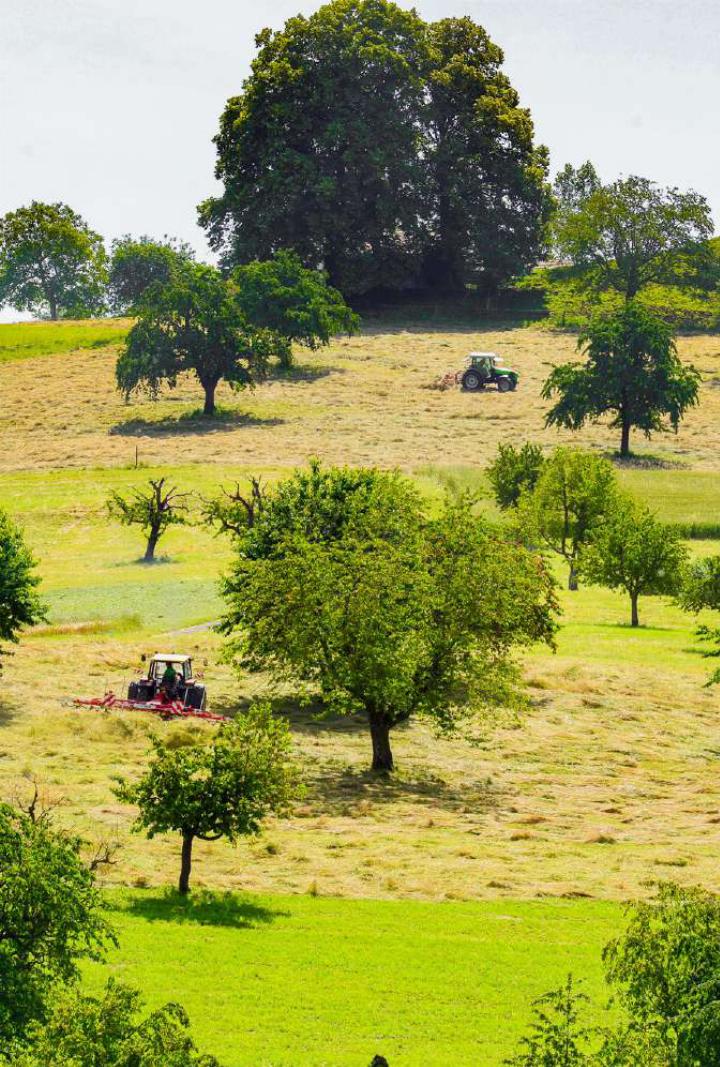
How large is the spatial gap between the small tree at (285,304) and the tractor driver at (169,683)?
72.6 metres

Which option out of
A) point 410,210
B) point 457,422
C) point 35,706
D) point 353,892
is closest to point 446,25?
point 410,210

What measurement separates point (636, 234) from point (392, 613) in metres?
109

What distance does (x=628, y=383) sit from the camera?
10919cm

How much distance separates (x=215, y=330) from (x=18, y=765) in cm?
7255

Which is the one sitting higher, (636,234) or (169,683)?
(636,234)

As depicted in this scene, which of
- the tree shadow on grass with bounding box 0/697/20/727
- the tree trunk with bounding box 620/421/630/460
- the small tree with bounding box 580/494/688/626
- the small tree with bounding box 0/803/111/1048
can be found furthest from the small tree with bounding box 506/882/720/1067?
the tree trunk with bounding box 620/421/630/460

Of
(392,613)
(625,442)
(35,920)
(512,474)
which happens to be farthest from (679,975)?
(625,442)

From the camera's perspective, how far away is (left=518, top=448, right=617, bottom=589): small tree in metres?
83.6

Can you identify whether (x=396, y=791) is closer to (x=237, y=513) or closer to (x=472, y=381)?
(x=237, y=513)

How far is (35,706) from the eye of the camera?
51219 millimetres

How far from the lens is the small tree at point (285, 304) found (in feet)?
411

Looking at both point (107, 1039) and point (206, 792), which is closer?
point (107, 1039)

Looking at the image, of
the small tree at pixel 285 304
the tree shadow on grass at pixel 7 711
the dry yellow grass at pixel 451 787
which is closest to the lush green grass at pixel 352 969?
the dry yellow grass at pixel 451 787

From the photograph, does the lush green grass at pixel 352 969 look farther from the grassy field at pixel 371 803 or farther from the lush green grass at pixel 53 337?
the lush green grass at pixel 53 337
